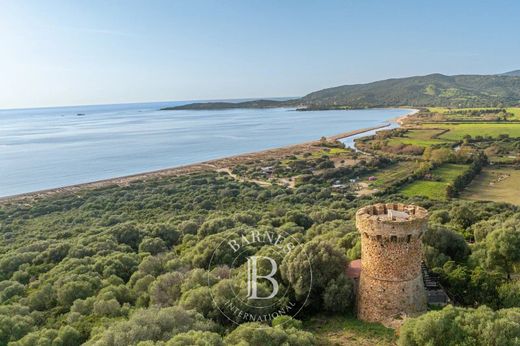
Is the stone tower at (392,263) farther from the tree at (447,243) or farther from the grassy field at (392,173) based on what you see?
the grassy field at (392,173)

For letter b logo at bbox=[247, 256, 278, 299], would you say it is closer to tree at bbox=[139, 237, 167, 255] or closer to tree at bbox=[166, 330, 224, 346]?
tree at bbox=[166, 330, 224, 346]

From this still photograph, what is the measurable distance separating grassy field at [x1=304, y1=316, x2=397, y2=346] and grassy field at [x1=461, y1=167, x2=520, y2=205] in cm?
4245

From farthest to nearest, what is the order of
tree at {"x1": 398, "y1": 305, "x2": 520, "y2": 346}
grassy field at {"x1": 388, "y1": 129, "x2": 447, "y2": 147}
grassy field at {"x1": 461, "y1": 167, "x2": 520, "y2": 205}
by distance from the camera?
grassy field at {"x1": 388, "y1": 129, "x2": 447, "y2": 147}, grassy field at {"x1": 461, "y1": 167, "x2": 520, "y2": 205}, tree at {"x1": 398, "y1": 305, "x2": 520, "y2": 346}

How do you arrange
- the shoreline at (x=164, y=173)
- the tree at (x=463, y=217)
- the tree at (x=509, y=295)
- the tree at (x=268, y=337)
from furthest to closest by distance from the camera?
the shoreline at (x=164, y=173) < the tree at (x=463, y=217) < the tree at (x=509, y=295) < the tree at (x=268, y=337)

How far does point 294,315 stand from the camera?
1365cm

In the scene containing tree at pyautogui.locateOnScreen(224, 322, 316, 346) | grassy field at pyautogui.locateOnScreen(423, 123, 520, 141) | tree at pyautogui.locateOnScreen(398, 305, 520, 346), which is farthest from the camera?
grassy field at pyautogui.locateOnScreen(423, 123, 520, 141)

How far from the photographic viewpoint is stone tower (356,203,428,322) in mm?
11414

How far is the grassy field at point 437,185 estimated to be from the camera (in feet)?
165

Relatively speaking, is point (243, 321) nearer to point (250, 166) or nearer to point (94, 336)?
point (94, 336)

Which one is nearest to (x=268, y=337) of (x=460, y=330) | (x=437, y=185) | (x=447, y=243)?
(x=460, y=330)

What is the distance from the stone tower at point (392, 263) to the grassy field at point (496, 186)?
42.0 m

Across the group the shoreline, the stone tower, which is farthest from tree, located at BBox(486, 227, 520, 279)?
the shoreline

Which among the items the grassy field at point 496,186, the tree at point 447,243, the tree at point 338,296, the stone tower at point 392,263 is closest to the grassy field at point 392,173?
the grassy field at point 496,186

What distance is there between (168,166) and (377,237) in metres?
76.8
